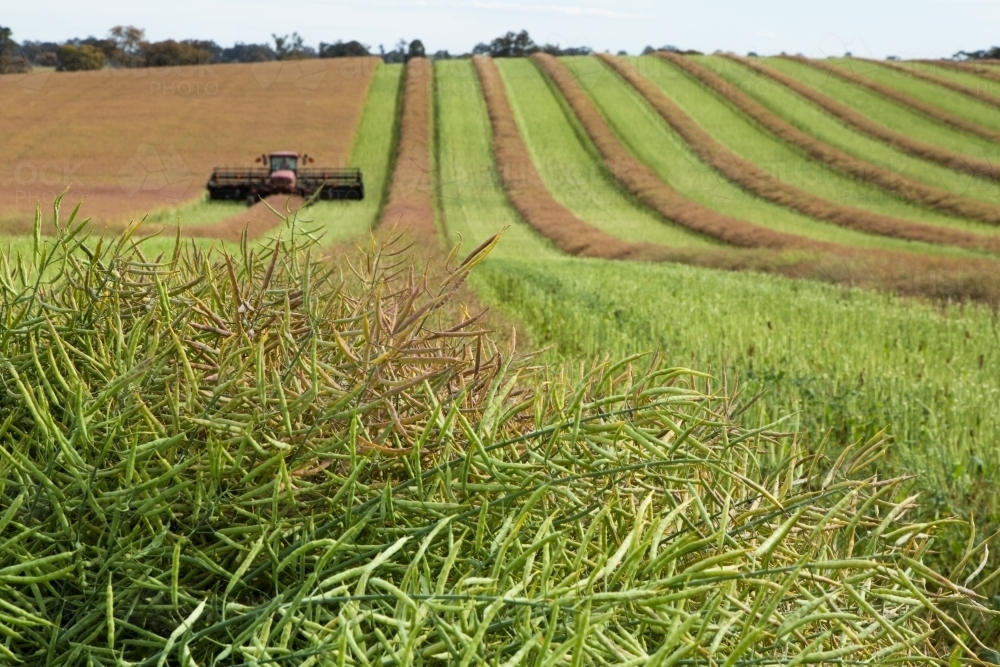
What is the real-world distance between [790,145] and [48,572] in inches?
1811

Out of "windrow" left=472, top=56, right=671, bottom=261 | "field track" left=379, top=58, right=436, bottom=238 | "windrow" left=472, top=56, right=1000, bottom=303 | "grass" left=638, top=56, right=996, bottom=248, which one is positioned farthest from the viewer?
"grass" left=638, top=56, right=996, bottom=248

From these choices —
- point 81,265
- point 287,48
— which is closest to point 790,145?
point 81,265

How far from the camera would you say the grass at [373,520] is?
3.58 ft

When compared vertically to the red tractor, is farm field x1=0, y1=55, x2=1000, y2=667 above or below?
above

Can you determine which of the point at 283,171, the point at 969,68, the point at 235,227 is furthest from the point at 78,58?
the point at 235,227

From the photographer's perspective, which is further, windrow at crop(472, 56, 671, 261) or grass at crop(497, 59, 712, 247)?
grass at crop(497, 59, 712, 247)

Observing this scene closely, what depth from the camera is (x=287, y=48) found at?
281 feet

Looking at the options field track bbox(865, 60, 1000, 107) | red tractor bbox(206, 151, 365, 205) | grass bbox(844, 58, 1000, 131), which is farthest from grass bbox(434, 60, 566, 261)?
field track bbox(865, 60, 1000, 107)

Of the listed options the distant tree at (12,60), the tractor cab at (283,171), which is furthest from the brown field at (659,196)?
the distant tree at (12,60)

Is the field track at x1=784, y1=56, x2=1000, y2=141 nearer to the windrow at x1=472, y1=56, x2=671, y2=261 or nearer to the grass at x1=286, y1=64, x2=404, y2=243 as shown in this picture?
the windrow at x1=472, y1=56, x2=671, y2=261

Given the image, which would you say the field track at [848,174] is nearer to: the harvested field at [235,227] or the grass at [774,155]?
A: the grass at [774,155]

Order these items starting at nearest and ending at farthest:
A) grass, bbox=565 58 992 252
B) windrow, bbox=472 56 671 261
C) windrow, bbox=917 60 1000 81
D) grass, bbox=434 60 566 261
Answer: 1. windrow, bbox=472 56 671 261
2. grass, bbox=434 60 566 261
3. grass, bbox=565 58 992 252
4. windrow, bbox=917 60 1000 81

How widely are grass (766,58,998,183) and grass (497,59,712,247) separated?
441 inches

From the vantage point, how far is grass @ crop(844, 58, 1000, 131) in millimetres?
44969
